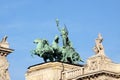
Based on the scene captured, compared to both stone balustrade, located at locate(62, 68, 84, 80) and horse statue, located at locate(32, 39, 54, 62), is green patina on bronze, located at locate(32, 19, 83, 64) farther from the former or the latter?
stone balustrade, located at locate(62, 68, 84, 80)

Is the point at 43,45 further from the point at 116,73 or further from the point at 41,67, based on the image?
the point at 116,73

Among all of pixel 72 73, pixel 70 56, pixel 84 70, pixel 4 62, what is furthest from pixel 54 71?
pixel 4 62

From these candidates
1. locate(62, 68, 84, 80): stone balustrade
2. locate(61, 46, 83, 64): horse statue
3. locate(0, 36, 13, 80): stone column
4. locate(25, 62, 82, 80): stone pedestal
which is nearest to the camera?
locate(0, 36, 13, 80): stone column

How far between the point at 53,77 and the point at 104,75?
319 inches

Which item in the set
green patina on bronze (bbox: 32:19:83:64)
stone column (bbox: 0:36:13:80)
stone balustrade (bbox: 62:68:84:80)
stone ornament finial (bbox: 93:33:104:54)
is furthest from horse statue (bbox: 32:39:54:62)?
stone column (bbox: 0:36:13:80)

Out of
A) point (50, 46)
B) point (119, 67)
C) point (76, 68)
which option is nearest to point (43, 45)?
point (50, 46)

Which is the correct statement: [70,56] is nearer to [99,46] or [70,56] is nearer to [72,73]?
[72,73]

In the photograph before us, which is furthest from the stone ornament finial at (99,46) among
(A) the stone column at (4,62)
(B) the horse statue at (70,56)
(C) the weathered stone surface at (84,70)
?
(A) the stone column at (4,62)

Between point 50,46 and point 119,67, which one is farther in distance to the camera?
point 50,46

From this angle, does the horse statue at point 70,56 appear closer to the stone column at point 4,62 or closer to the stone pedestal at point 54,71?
the stone pedestal at point 54,71

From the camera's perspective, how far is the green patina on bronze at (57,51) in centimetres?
Result: 7938

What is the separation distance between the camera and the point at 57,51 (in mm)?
80000

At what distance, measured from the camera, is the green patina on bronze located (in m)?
79.4

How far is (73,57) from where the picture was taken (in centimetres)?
8062
